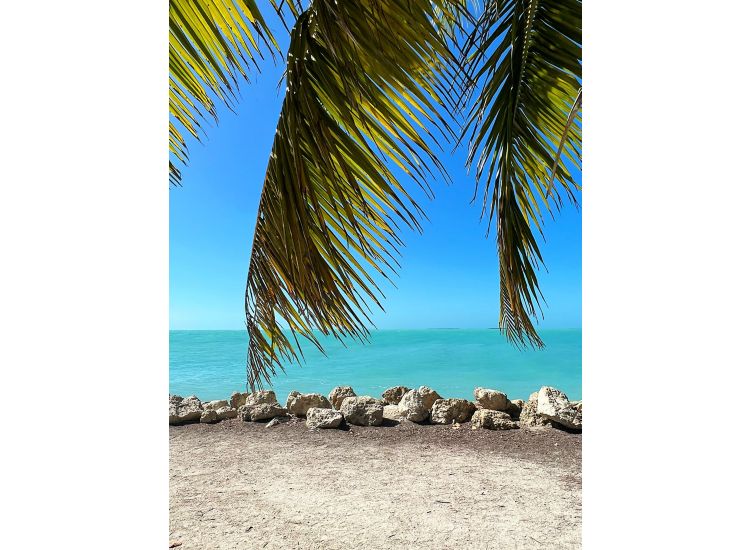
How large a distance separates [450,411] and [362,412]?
49 cm

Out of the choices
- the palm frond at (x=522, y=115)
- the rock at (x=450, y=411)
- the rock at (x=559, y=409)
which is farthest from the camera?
the rock at (x=450, y=411)

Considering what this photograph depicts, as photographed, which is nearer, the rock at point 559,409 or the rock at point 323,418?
the rock at point 559,409

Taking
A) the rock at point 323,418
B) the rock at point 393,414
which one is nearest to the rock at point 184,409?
the rock at point 323,418

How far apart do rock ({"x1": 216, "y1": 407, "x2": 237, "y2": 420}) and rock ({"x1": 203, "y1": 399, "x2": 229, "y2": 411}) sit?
3 cm

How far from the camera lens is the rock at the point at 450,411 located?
7.77 feet

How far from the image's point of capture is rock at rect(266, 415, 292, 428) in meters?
2.42

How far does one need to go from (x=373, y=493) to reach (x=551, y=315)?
0.94 metres

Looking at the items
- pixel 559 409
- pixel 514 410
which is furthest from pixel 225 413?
pixel 559 409

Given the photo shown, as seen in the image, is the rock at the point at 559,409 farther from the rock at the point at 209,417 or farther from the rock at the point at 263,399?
the rock at the point at 209,417

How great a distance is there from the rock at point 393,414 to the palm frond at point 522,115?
1.33 metres

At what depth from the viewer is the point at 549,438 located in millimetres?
2127
